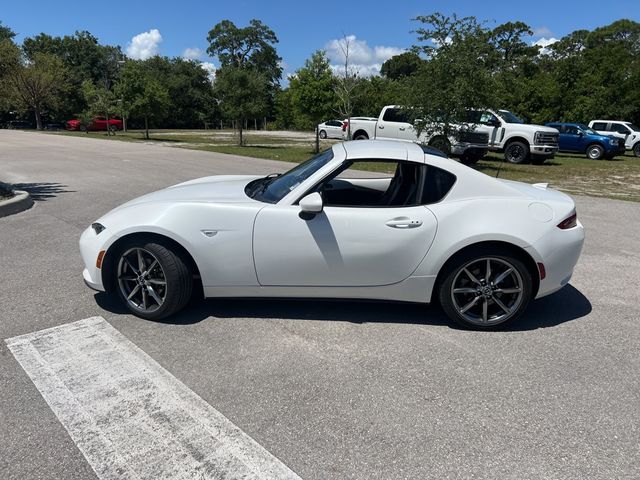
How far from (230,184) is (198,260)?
1059 millimetres

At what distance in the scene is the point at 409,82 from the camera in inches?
632

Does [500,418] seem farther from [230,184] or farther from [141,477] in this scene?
[230,184]

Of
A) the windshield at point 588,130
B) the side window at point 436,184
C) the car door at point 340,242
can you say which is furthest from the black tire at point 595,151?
the car door at point 340,242

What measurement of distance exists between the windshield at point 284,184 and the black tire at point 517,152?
16637mm

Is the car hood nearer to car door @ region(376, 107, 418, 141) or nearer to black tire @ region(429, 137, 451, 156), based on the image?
black tire @ region(429, 137, 451, 156)

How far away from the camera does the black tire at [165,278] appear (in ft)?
11.7

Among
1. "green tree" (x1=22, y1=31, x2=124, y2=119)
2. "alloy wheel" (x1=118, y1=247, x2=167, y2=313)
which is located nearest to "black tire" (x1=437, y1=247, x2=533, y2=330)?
"alloy wheel" (x1=118, y1=247, x2=167, y2=313)

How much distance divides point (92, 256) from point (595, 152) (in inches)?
989

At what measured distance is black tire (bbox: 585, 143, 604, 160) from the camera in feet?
74.6

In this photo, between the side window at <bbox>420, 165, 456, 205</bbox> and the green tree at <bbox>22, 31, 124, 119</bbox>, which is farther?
the green tree at <bbox>22, 31, 124, 119</bbox>

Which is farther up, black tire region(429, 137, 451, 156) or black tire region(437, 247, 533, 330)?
black tire region(429, 137, 451, 156)

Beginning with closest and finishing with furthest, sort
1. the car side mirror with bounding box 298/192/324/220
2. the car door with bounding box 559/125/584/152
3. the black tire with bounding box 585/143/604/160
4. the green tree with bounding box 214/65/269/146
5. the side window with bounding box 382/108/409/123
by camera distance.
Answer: the car side mirror with bounding box 298/192/324/220
the side window with bounding box 382/108/409/123
the black tire with bounding box 585/143/604/160
the car door with bounding box 559/125/584/152
the green tree with bounding box 214/65/269/146

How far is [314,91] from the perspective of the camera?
2120 cm

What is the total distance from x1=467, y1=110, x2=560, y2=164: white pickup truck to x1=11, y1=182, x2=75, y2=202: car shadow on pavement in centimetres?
1451
